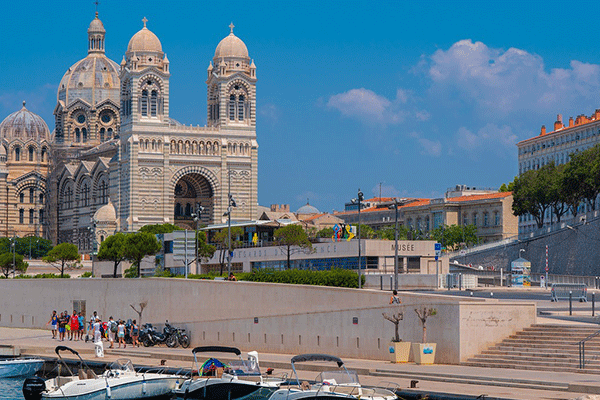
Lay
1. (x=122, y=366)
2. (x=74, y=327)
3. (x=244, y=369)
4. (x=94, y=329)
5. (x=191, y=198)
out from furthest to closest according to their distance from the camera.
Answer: (x=191, y=198) → (x=74, y=327) → (x=94, y=329) → (x=122, y=366) → (x=244, y=369)

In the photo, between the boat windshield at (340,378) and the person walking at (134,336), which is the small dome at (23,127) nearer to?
the person walking at (134,336)

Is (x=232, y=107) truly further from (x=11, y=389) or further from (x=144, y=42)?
(x=11, y=389)

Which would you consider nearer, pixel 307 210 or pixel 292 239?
pixel 292 239

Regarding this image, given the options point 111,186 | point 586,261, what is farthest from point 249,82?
point 586,261

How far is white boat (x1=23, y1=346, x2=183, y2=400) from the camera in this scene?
105ft

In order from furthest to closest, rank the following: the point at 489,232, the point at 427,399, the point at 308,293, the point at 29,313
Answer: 1. the point at 489,232
2. the point at 29,313
3. the point at 308,293
4. the point at 427,399

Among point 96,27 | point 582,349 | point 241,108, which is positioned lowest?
point 582,349

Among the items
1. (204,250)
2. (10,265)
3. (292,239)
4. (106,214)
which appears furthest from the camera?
(106,214)

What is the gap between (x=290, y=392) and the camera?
2794cm

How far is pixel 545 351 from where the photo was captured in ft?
105

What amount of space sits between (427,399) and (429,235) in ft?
335

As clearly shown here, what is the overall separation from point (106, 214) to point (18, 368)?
81.2 m

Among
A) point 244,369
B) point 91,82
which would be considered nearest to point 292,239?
point 244,369

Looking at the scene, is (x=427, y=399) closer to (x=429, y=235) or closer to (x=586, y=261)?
(x=586, y=261)
